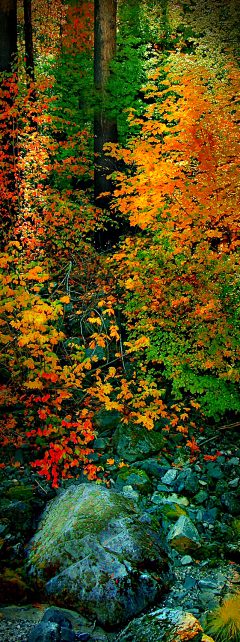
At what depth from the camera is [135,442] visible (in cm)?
570

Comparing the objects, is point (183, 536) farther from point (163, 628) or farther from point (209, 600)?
point (163, 628)

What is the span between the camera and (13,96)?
8289 millimetres

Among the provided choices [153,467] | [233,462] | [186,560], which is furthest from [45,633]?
[233,462]

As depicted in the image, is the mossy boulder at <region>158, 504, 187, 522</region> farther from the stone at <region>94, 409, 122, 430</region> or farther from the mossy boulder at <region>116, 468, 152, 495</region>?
the stone at <region>94, 409, 122, 430</region>

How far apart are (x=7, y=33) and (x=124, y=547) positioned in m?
9.86

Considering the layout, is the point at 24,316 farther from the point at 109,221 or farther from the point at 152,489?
→ the point at 109,221

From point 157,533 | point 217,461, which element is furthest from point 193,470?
point 157,533

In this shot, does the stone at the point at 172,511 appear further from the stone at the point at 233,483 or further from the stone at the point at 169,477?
the stone at the point at 233,483

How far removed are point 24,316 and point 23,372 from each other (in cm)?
132

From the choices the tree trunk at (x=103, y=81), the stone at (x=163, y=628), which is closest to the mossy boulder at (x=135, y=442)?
the stone at (x=163, y=628)

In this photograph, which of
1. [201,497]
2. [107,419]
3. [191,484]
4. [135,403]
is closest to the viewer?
[201,497]

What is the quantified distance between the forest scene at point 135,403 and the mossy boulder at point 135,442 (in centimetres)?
2

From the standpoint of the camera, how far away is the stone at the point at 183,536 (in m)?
4.07

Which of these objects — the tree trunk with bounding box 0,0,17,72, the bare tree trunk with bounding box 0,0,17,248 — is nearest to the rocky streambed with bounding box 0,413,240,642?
the bare tree trunk with bounding box 0,0,17,248
